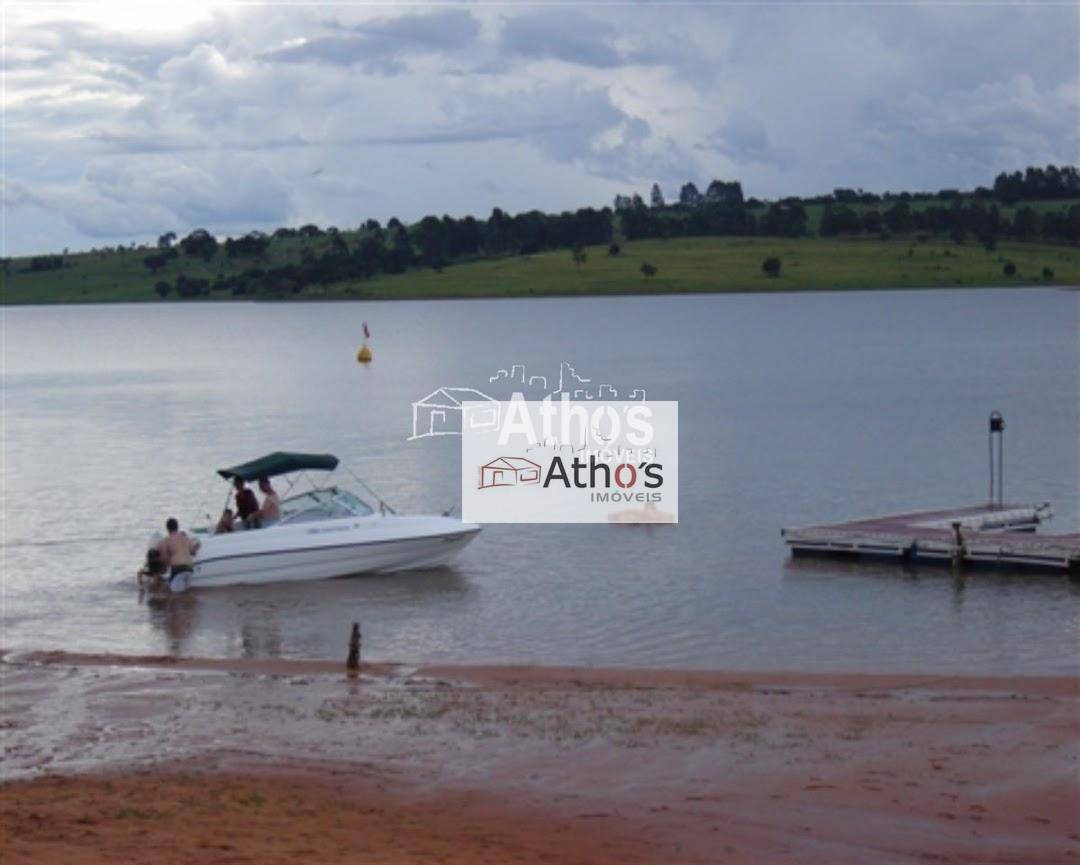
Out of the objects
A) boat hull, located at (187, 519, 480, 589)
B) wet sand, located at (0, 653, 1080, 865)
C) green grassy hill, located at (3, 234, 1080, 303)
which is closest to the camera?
wet sand, located at (0, 653, 1080, 865)

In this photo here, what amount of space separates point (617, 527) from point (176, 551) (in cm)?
977

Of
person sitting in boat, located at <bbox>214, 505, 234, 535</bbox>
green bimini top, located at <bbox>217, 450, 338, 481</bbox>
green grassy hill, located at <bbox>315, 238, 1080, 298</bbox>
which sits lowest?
person sitting in boat, located at <bbox>214, 505, 234, 535</bbox>

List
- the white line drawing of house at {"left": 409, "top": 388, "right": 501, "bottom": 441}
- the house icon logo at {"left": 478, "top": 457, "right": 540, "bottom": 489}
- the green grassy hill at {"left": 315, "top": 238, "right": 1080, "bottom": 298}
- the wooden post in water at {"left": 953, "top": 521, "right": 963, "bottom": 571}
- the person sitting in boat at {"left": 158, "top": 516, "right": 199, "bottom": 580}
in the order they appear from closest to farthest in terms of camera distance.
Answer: the person sitting in boat at {"left": 158, "top": 516, "right": 199, "bottom": 580}
the wooden post in water at {"left": 953, "top": 521, "right": 963, "bottom": 571}
the house icon logo at {"left": 478, "top": 457, "right": 540, "bottom": 489}
the white line drawing of house at {"left": 409, "top": 388, "right": 501, "bottom": 441}
the green grassy hill at {"left": 315, "top": 238, "right": 1080, "bottom": 298}

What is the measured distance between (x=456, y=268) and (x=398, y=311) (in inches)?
1113

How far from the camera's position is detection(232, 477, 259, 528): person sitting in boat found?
26781mm

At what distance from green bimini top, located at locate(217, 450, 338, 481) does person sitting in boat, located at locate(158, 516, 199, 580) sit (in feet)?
5.57

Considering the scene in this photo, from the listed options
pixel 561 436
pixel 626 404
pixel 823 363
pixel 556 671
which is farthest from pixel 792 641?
pixel 823 363

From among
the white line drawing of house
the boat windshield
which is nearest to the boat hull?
the boat windshield

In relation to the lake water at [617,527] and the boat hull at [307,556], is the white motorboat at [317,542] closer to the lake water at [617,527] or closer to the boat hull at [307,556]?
the boat hull at [307,556]

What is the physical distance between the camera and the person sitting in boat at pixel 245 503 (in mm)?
26781

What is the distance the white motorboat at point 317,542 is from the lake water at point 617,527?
0.38m

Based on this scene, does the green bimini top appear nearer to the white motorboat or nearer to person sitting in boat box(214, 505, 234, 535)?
the white motorboat

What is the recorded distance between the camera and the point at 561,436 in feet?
149

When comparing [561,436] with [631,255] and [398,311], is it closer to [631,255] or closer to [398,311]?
[631,255]
